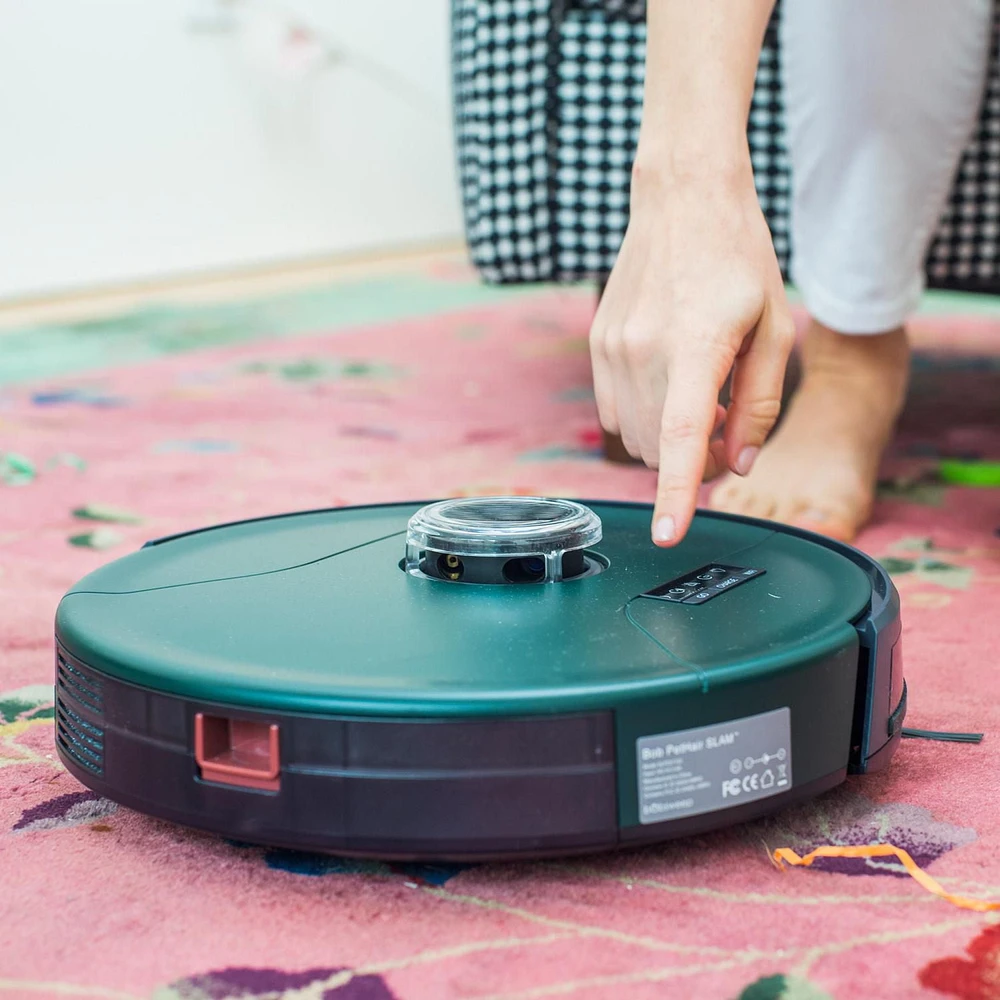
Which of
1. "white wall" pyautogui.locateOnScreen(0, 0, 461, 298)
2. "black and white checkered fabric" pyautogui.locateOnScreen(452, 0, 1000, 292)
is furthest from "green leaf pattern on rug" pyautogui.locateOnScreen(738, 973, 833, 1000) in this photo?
"white wall" pyautogui.locateOnScreen(0, 0, 461, 298)

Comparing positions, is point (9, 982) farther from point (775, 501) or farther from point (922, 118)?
point (922, 118)

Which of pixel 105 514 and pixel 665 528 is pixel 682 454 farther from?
pixel 105 514

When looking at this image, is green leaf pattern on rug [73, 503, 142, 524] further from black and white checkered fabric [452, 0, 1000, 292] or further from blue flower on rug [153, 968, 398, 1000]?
blue flower on rug [153, 968, 398, 1000]

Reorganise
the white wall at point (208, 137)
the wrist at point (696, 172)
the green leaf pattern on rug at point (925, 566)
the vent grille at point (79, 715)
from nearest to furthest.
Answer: the vent grille at point (79, 715), the wrist at point (696, 172), the green leaf pattern on rug at point (925, 566), the white wall at point (208, 137)

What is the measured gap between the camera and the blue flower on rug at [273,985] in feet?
1.40

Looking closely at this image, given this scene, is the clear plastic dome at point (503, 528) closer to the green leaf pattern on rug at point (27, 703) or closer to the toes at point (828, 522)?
the green leaf pattern on rug at point (27, 703)

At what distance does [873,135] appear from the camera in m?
1.00

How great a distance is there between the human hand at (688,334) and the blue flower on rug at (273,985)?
225mm

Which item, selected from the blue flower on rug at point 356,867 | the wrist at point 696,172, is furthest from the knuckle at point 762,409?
the blue flower on rug at point 356,867

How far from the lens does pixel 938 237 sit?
3.78 ft

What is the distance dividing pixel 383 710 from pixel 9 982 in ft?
0.51

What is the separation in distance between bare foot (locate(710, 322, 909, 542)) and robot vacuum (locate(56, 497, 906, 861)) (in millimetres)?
404

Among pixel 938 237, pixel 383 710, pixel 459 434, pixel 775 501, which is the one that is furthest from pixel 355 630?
pixel 459 434

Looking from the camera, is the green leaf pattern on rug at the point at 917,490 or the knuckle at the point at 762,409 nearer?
the knuckle at the point at 762,409
